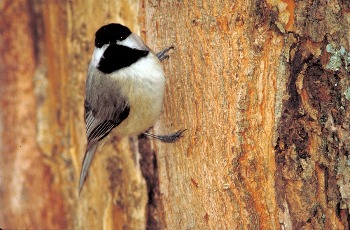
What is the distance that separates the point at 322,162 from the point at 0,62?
6.19 feet

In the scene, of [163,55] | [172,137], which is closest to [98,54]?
[163,55]

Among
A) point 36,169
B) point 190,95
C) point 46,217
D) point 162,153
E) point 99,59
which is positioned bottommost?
point 46,217

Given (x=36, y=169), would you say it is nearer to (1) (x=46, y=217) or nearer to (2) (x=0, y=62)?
(1) (x=46, y=217)

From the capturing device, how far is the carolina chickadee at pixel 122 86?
2200mm

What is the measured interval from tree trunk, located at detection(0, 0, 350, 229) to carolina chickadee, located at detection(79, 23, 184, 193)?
0.21ft

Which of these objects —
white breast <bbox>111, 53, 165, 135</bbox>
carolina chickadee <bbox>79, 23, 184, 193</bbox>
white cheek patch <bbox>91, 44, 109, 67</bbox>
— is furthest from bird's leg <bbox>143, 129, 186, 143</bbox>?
white cheek patch <bbox>91, 44, 109, 67</bbox>

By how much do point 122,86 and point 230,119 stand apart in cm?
57

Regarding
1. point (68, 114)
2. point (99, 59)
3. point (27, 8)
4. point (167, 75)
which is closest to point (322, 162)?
point (167, 75)

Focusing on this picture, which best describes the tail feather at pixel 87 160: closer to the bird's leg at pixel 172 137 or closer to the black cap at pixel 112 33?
the bird's leg at pixel 172 137

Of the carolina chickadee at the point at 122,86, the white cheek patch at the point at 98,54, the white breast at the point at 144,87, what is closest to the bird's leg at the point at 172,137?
the carolina chickadee at the point at 122,86

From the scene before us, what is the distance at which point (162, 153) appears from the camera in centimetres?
235

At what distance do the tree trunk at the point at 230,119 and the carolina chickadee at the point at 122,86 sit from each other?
7cm

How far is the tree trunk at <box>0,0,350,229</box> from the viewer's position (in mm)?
1805

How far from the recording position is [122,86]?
7.57 feet
